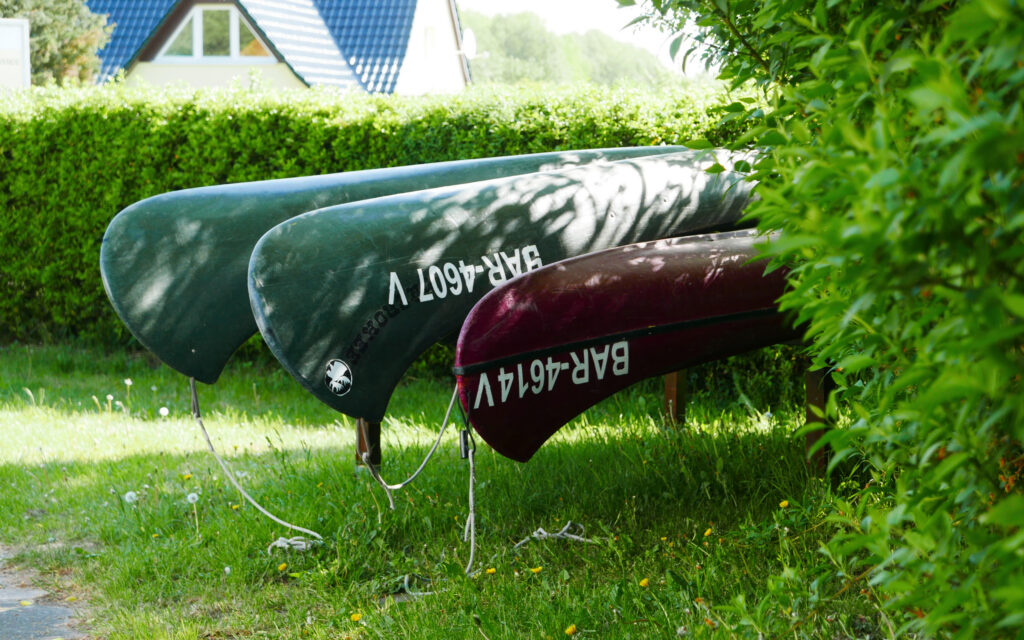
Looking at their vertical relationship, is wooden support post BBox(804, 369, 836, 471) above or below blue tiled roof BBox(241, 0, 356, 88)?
Result: below

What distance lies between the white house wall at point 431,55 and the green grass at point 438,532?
1911 cm

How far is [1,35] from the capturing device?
388 inches

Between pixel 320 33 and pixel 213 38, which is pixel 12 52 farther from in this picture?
pixel 320 33

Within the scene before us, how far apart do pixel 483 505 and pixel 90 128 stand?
527cm

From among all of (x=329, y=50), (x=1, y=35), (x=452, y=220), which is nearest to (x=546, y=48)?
(x=329, y=50)

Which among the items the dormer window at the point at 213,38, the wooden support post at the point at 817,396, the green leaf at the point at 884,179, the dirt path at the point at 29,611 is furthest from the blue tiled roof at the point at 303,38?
the green leaf at the point at 884,179

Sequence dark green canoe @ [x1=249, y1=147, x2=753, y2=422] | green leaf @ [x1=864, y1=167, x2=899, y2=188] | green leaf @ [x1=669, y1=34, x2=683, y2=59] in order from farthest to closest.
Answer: dark green canoe @ [x1=249, y1=147, x2=753, y2=422]
green leaf @ [x1=669, y1=34, x2=683, y2=59]
green leaf @ [x1=864, y1=167, x2=899, y2=188]

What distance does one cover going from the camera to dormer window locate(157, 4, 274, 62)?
22.0m

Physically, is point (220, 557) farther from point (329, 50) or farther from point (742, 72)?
point (329, 50)

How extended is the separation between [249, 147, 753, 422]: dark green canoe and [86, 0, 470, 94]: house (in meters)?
17.5

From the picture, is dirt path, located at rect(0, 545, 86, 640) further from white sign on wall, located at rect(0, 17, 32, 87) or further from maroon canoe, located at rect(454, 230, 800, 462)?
white sign on wall, located at rect(0, 17, 32, 87)

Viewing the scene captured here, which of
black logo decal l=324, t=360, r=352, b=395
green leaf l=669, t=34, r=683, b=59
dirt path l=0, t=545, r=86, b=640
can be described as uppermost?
green leaf l=669, t=34, r=683, b=59

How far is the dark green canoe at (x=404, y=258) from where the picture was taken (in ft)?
11.5

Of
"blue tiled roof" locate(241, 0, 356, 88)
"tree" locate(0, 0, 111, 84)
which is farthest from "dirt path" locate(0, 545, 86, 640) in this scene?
"tree" locate(0, 0, 111, 84)
